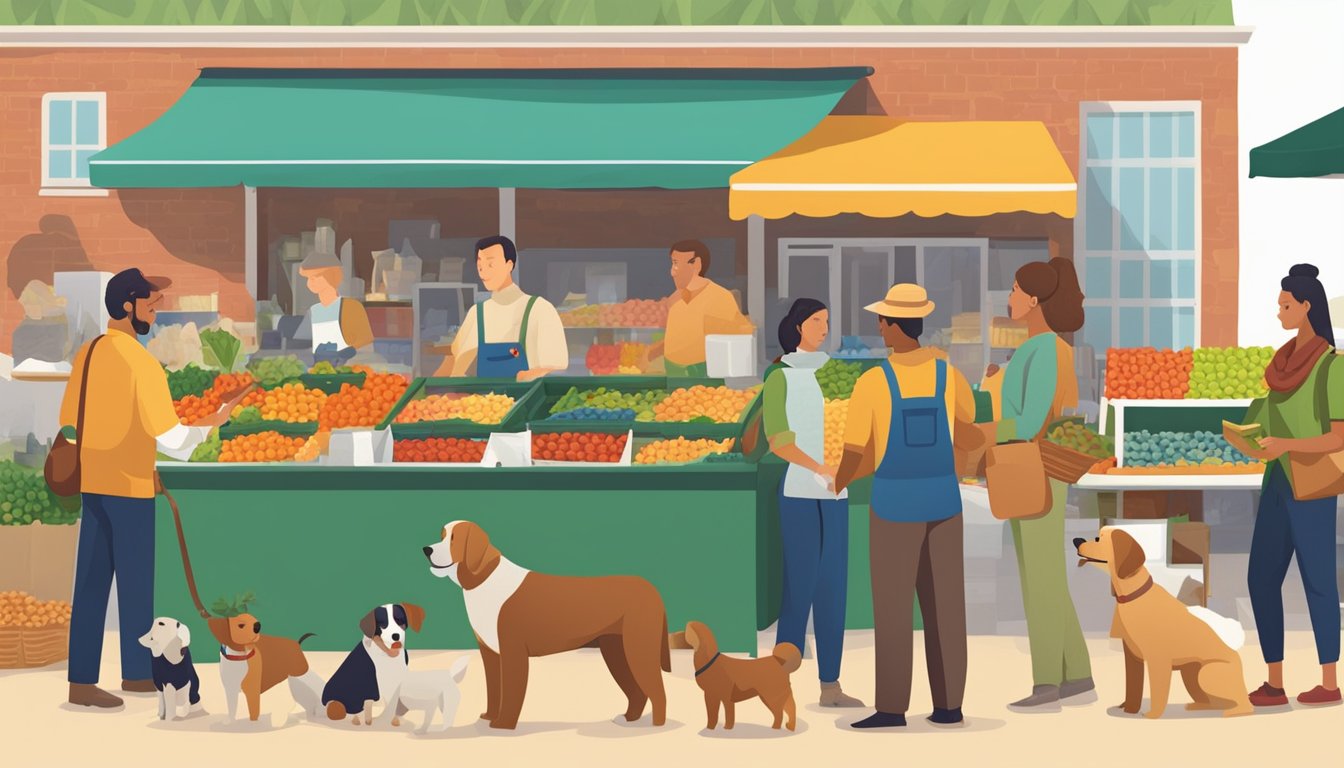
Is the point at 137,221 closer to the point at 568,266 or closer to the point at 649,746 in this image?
the point at 568,266

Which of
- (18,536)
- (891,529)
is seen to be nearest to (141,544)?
(18,536)

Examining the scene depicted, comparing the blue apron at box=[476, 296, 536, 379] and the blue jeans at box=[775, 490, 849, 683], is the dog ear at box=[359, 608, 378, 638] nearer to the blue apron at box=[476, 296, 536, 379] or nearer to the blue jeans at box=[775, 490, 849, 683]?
the blue jeans at box=[775, 490, 849, 683]

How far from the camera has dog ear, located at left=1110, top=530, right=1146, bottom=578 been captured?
27.4ft

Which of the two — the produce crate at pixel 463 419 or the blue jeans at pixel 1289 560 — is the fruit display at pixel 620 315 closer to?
the produce crate at pixel 463 419

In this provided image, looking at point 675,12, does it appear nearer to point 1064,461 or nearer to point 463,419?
point 463,419

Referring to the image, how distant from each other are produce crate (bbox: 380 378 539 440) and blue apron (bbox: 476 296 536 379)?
93 mm

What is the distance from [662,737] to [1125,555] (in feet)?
7.04

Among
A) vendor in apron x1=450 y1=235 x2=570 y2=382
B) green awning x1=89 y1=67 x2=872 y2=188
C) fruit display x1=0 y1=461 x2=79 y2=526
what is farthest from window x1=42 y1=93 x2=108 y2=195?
vendor in apron x1=450 y1=235 x2=570 y2=382

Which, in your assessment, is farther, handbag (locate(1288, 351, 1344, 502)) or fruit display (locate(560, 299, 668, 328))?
fruit display (locate(560, 299, 668, 328))

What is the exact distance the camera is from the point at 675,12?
16.8 m

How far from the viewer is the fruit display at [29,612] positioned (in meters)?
9.97

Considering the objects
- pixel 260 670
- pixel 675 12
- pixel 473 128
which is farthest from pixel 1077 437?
pixel 675 12

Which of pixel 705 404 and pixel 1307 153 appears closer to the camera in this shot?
pixel 705 404

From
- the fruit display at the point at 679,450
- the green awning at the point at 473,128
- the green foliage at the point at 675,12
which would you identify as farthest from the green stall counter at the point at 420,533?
the green foliage at the point at 675,12
